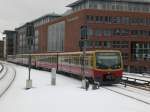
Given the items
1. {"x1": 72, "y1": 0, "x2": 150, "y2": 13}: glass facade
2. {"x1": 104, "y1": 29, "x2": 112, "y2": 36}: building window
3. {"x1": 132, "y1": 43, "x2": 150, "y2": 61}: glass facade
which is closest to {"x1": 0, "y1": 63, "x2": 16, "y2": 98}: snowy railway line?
{"x1": 104, "y1": 29, "x2": 112, "y2": 36}: building window

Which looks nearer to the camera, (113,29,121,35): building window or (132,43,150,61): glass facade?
(132,43,150,61): glass facade

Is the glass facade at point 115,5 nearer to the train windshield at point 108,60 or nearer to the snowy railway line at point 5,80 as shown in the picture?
the snowy railway line at point 5,80

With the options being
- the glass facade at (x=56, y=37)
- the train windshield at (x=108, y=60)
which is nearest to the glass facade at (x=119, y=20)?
the glass facade at (x=56, y=37)

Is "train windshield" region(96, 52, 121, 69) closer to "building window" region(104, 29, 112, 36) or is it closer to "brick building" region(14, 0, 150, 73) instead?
"brick building" region(14, 0, 150, 73)

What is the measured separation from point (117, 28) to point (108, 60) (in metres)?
70.6

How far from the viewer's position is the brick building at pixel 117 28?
318ft

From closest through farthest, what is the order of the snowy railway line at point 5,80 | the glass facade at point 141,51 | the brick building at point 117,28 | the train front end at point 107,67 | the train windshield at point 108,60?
the snowy railway line at point 5,80 → the train front end at point 107,67 → the train windshield at point 108,60 → the brick building at point 117,28 → the glass facade at point 141,51

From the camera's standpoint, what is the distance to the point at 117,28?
3949 inches

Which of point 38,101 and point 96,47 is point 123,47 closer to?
point 96,47

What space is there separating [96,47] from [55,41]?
28544 millimetres

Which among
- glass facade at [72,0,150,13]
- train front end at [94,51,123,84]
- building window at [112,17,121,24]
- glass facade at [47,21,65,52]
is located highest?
glass facade at [72,0,150,13]

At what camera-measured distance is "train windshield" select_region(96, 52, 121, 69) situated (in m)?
30.4

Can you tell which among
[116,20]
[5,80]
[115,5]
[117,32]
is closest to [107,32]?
[117,32]

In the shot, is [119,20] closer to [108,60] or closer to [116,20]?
[116,20]
